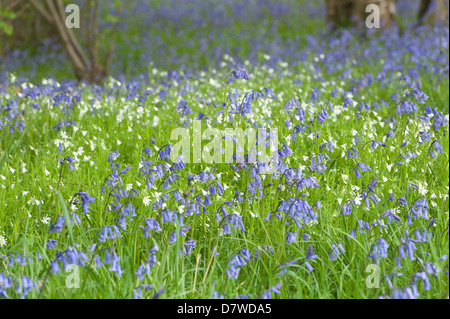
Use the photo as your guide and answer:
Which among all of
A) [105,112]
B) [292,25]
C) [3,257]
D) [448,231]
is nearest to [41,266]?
[3,257]

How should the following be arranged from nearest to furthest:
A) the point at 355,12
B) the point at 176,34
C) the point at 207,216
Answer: the point at 207,216, the point at 355,12, the point at 176,34

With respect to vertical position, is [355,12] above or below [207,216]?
above

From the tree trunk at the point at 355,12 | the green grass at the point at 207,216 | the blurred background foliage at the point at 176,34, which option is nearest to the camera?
the green grass at the point at 207,216

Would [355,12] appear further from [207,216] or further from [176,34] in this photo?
[207,216]

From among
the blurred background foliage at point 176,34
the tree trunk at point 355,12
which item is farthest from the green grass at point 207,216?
the tree trunk at point 355,12

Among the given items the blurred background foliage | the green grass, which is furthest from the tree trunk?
the green grass

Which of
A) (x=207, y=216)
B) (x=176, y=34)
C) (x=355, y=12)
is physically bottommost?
(x=207, y=216)

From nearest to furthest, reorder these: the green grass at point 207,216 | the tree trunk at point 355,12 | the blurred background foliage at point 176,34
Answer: the green grass at point 207,216, the tree trunk at point 355,12, the blurred background foliage at point 176,34

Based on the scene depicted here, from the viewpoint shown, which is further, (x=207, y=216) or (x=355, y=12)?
(x=355, y=12)

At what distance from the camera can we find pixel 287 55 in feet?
29.6

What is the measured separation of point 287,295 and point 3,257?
1.67 meters

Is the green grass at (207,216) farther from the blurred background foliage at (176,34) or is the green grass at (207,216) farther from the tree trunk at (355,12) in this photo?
the tree trunk at (355,12)

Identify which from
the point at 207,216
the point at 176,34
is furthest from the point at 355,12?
the point at 207,216

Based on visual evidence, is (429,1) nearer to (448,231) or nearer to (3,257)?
(448,231)
